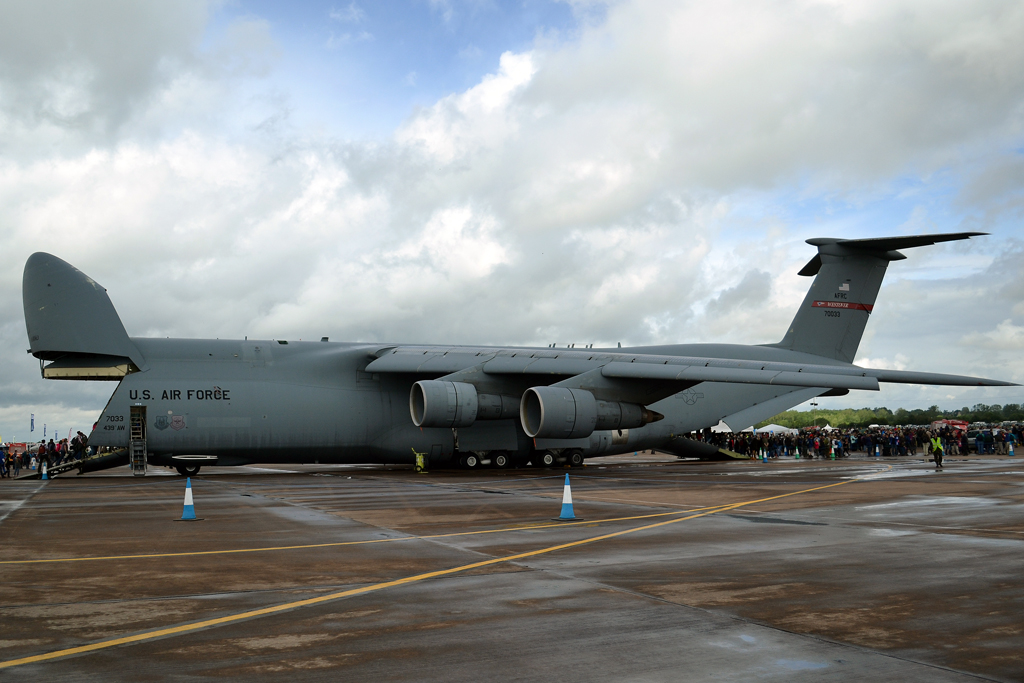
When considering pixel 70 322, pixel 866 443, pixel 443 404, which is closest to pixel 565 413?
pixel 443 404

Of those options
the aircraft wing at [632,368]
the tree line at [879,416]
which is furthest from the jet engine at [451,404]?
the tree line at [879,416]

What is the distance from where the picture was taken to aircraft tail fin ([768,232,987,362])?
89.9ft

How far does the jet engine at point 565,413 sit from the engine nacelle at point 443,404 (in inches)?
57.3

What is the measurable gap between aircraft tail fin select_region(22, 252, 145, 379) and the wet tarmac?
8.78m

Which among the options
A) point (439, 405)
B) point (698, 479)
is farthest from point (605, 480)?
point (439, 405)

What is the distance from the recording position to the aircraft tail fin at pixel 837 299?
27391 mm

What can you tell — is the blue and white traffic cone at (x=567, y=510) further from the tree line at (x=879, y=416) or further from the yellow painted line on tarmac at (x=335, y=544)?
the tree line at (x=879, y=416)

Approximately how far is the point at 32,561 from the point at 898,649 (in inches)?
288

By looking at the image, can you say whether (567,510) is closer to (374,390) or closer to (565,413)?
(565,413)

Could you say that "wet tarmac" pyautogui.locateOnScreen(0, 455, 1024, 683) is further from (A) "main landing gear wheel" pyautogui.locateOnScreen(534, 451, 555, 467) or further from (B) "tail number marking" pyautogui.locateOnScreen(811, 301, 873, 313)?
(B) "tail number marking" pyautogui.locateOnScreen(811, 301, 873, 313)

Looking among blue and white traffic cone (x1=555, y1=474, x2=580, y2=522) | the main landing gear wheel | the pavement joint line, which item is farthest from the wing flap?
the pavement joint line

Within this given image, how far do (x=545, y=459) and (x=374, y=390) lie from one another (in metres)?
5.85

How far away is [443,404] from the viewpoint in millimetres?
21234

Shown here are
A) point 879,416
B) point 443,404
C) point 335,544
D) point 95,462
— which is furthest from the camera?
point 879,416
